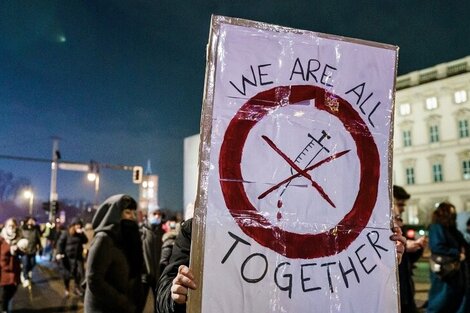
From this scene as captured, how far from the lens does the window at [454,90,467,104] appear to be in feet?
147

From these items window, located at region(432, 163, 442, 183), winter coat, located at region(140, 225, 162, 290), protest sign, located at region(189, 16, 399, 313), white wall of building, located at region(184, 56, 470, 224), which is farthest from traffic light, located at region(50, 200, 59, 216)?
window, located at region(432, 163, 442, 183)

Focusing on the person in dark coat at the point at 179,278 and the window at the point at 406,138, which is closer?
the person in dark coat at the point at 179,278

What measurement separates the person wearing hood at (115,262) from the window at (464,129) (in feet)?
153

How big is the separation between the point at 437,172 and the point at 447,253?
149 ft

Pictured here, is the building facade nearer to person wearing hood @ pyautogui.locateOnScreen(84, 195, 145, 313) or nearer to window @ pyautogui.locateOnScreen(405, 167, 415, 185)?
window @ pyautogui.locateOnScreen(405, 167, 415, 185)

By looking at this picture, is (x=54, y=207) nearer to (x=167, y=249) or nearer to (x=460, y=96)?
(x=167, y=249)

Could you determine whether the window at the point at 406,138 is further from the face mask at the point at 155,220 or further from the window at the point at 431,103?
the face mask at the point at 155,220

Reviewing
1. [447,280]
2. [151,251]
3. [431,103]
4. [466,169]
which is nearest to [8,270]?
[151,251]

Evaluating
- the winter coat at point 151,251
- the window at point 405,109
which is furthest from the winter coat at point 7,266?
the window at point 405,109

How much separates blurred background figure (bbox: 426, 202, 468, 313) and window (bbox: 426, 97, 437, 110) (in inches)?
1784

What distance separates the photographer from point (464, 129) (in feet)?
148

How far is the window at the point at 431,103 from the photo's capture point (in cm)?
4712

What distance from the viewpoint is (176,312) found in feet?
6.82

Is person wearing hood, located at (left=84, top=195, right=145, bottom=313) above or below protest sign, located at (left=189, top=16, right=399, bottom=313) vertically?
below
